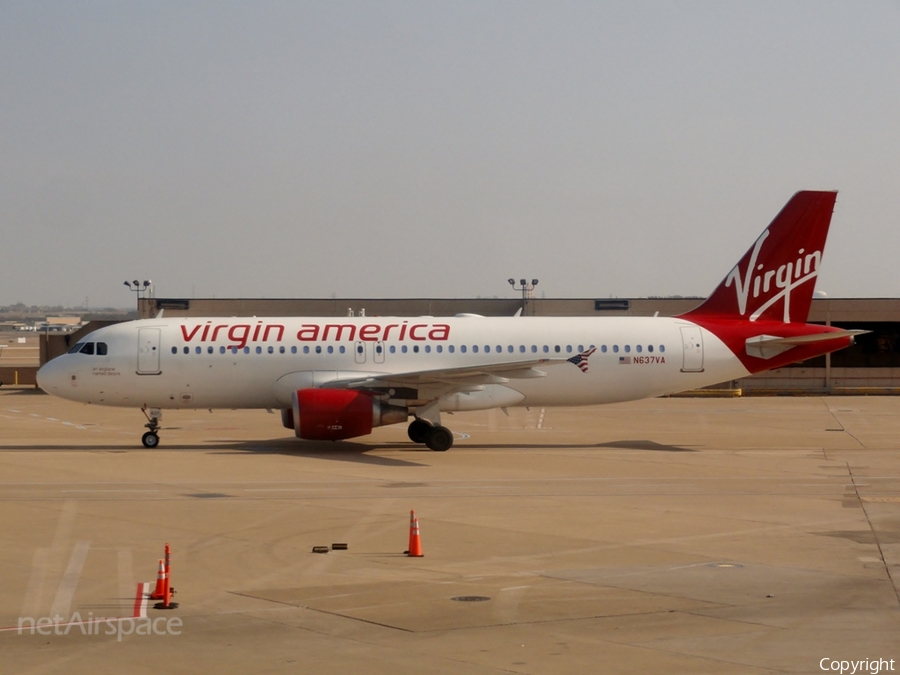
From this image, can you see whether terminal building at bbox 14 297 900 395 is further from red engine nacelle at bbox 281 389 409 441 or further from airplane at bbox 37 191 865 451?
red engine nacelle at bbox 281 389 409 441

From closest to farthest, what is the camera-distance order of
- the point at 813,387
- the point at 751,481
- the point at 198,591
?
the point at 198,591 < the point at 751,481 < the point at 813,387

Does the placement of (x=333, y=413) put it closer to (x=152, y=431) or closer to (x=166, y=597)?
(x=152, y=431)

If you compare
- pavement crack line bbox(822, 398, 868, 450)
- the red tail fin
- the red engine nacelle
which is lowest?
pavement crack line bbox(822, 398, 868, 450)

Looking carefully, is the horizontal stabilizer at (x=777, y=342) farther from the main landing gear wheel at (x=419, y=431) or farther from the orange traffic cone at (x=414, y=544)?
the orange traffic cone at (x=414, y=544)

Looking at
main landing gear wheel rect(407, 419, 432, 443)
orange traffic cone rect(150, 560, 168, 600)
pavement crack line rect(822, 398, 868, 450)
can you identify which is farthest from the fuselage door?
pavement crack line rect(822, 398, 868, 450)

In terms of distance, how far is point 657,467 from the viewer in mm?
27219

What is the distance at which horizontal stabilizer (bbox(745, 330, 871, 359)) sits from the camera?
32375 millimetres

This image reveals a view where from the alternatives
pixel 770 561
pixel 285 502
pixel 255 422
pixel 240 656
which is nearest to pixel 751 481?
pixel 770 561

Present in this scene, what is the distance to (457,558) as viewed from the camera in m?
15.7

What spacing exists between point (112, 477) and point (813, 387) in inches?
1689

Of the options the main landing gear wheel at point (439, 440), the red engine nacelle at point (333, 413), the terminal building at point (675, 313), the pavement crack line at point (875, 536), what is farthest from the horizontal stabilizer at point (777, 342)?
the terminal building at point (675, 313)

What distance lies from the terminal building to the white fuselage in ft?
78.9

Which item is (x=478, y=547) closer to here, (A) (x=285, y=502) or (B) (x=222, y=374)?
(A) (x=285, y=502)

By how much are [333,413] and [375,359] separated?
338cm
